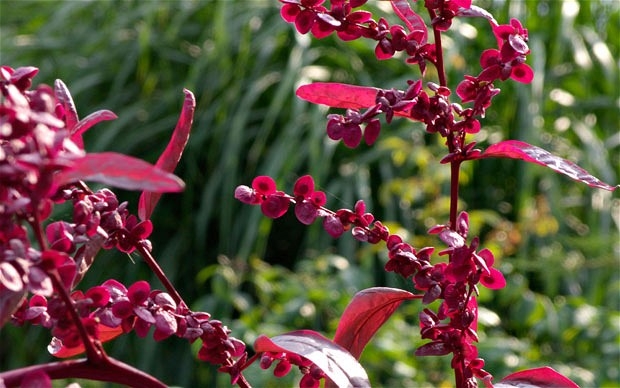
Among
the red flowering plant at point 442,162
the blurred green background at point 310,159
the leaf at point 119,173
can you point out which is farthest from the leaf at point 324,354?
the blurred green background at point 310,159

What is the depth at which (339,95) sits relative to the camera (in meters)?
0.52

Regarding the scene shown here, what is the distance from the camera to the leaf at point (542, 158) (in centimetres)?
48

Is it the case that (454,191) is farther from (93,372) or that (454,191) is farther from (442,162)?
(93,372)

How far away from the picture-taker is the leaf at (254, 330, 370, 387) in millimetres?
416

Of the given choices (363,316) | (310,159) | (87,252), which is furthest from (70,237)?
(310,159)

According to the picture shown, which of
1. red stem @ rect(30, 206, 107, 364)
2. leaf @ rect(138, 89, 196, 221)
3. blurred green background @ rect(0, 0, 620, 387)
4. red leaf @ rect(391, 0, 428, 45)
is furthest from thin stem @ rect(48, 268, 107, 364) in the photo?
blurred green background @ rect(0, 0, 620, 387)

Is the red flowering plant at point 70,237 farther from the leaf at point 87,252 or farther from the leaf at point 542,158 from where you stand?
the leaf at point 542,158

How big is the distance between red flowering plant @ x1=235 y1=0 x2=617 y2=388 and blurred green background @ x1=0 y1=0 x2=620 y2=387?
4.57ft

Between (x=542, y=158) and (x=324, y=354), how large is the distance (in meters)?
0.15

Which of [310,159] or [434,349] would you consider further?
[310,159]

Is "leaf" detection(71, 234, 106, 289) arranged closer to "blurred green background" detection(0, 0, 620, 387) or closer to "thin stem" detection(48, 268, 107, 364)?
"thin stem" detection(48, 268, 107, 364)

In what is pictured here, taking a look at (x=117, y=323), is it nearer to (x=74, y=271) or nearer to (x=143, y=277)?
(x=74, y=271)

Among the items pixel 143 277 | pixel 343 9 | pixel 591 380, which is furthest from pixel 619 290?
pixel 343 9

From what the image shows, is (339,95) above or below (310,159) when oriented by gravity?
above
